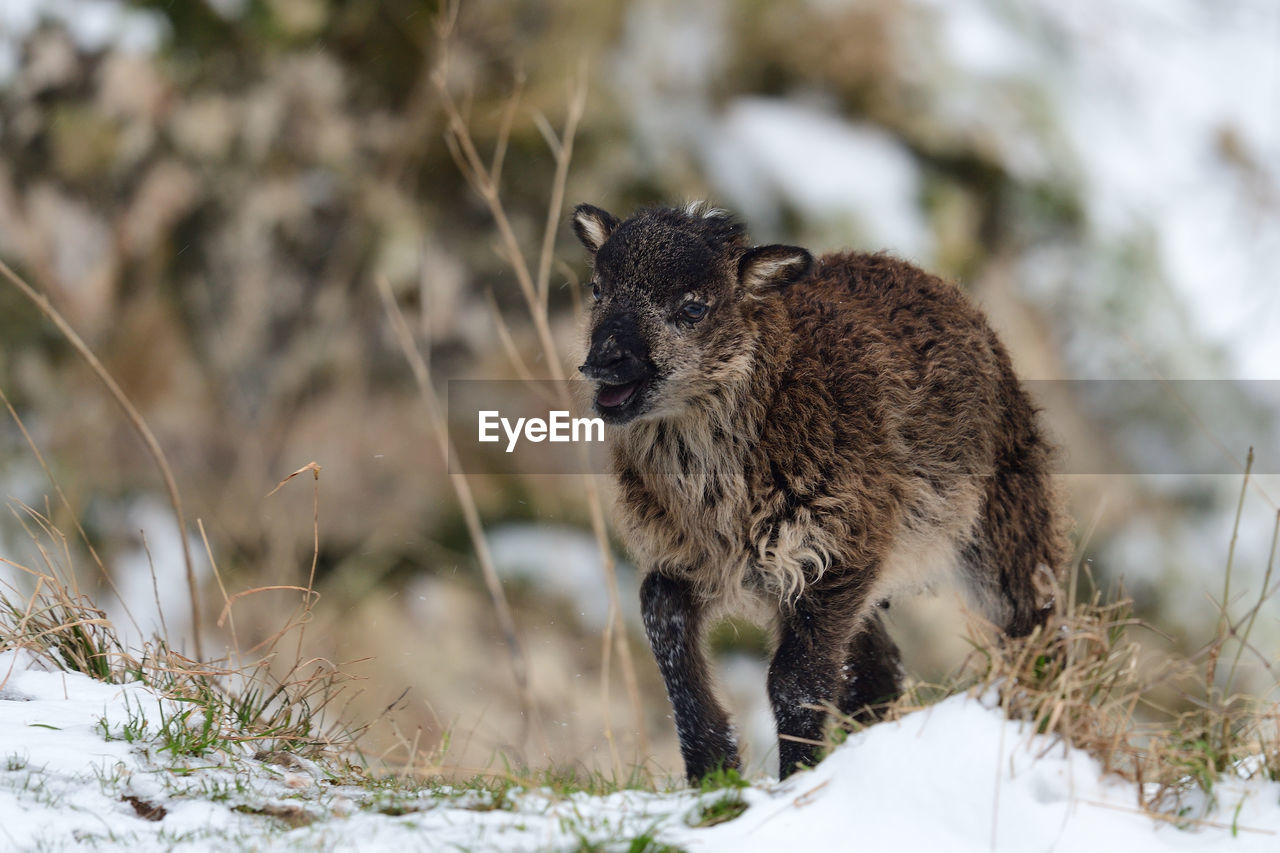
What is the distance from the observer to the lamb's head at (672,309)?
432cm

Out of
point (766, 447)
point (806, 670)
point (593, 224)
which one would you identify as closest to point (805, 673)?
point (806, 670)

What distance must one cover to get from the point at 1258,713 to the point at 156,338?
335 inches

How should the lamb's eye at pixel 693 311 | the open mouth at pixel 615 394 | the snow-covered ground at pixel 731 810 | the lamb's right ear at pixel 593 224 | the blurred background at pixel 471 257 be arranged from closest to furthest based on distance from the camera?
the snow-covered ground at pixel 731 810 < the open mouth at pixel 615 394 < the lamb's eye at pixel 693 311 < the lamb's right ear at pixel 593 224 < the blurred background at pixel 471 257

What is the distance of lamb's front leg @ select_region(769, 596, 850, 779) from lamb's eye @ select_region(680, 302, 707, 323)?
1202mm

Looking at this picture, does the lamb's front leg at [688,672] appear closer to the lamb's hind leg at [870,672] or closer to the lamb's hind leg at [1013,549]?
the lamb's hind leg at [870,672]

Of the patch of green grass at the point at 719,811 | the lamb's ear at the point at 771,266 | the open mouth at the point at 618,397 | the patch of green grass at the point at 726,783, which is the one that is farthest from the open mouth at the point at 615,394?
the patch of green grass at the point at 719,811

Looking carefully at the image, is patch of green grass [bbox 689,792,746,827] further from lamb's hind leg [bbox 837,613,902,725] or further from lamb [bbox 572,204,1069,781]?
lamb's hind leg [bbox 837,613,902,725]

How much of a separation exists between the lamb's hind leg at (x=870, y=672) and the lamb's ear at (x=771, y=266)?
171cm

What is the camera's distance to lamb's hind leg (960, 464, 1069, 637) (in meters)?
5.21

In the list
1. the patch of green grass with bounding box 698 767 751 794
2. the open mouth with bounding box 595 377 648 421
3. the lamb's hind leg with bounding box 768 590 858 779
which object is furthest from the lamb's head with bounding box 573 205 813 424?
the patch of green grass with bounding box 698 767 751 794

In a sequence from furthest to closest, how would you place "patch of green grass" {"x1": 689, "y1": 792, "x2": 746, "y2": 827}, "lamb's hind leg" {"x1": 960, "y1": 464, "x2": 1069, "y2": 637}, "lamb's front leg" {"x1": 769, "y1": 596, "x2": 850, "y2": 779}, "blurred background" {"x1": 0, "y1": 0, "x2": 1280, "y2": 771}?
"blurred background" {"x1": 0, "y1": 0, "x2": 1280, "y2": 771}
"lamb's hind leg" {"x1": 960, "y1": 464, "x2": 1069, "y2": 637}
"lamb's front leg" {"x1": 769, "y1": 596, "x2": 850, "y2": 779}
"patch of green grass" {"x1": 689, "y1": 792, "x2": 746, "y2": 827}

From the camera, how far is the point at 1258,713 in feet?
11.2

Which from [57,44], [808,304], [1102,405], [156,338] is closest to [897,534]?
[808,304]

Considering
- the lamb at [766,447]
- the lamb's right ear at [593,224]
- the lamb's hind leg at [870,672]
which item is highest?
the lamb's right ear at [593,224]
